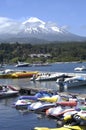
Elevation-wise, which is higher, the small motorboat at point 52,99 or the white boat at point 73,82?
the small motorboat at point 52,99

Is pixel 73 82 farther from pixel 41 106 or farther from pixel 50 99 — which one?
pixel 41 106

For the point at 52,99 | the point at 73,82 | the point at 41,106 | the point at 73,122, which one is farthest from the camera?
the point at 73,82

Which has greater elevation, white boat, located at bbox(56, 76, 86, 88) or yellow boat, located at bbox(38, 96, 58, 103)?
yellow boat, located at bbox(38, 96, 58, 103)

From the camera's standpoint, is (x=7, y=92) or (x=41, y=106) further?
(x=7, y=92)

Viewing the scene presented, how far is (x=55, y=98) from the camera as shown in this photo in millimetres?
43844

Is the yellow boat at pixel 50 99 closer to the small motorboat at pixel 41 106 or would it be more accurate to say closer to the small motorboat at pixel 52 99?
the small motorboat at pixel 52 99

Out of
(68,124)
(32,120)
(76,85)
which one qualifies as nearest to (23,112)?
(32,120)

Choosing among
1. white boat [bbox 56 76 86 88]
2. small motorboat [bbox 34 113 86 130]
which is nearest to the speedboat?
white boat [bbox 56 76 86 88]

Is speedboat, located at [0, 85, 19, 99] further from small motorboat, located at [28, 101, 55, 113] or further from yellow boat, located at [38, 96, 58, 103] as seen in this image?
small motorboat, located at [28, 101, 55, 113]

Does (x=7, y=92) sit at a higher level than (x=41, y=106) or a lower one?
lower

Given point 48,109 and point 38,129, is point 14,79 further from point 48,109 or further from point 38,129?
point 38,129

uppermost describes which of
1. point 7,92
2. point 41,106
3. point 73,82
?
point 41,106

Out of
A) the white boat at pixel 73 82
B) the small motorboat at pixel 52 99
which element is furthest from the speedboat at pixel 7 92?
the white boat at pixel 73 82

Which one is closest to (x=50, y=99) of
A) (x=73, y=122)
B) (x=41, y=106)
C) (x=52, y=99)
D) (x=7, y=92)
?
(x=52, y=99)
